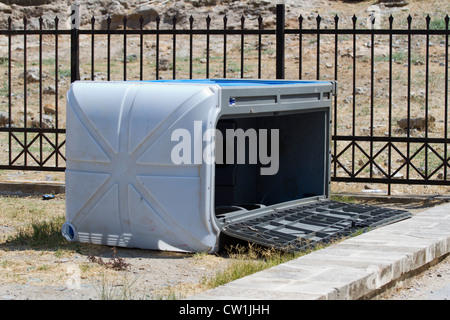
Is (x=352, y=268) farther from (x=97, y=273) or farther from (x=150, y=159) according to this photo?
(x=150, y=159)

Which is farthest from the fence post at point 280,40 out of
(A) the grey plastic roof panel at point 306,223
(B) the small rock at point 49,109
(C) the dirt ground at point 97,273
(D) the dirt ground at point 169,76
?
(B) the small rock at point 49,109

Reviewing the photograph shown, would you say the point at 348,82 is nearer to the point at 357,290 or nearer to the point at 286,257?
the point at 286,257

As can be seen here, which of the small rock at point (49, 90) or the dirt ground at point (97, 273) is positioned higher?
the small rock at point (49, 90)

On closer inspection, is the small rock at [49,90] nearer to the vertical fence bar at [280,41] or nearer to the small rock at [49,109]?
the small rock at [49,109]

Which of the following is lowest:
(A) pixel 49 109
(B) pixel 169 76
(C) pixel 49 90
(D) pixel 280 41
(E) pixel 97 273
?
(E) pixel 97 273

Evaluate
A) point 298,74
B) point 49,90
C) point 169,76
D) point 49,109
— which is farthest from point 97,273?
point 169,76


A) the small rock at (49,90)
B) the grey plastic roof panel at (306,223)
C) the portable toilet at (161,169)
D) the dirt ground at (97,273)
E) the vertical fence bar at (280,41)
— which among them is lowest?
the dirt ground at (97,273)

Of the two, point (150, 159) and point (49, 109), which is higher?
point (49, 109)

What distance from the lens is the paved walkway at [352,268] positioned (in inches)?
175

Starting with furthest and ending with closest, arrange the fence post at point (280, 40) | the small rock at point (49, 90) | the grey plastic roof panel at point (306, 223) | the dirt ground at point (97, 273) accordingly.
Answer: the small rock at point (49, 90)
the fence post at point (280, 40)
the grey plastic roof panel at point (306, 223)
the dirt ground at point (97, 273)

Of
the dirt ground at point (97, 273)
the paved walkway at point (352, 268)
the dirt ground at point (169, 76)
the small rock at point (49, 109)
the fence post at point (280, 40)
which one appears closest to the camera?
the paved walkway at point (352, 268)

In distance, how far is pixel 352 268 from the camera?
5043 mm

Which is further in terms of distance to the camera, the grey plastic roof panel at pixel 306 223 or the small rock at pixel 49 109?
the small rock at pixel 49 109
